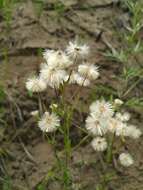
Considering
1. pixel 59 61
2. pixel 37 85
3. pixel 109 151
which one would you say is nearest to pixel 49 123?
pixel 37 85

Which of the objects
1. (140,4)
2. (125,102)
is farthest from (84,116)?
(140,4)

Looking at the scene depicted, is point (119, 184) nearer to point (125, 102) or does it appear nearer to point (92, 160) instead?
point (92, 160)

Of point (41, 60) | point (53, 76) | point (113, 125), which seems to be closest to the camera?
point (53, 76)

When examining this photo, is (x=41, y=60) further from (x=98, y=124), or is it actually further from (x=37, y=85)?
(x=98, y=124)

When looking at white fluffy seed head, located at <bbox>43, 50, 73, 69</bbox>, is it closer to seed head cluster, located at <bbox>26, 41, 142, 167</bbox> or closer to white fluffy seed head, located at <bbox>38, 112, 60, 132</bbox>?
seed head cluster, located at <bbox>26, 41, 142, 167</bbox>

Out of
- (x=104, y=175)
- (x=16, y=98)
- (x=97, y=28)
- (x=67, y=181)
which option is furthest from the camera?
(x=97, y=28)

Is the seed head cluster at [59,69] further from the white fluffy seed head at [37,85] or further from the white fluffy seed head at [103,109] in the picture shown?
the white fluffy seed head at [103,109]

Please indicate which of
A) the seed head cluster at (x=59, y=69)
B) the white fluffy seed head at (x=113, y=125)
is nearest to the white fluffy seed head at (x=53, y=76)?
the seed head cluster at (x=59, y=69)

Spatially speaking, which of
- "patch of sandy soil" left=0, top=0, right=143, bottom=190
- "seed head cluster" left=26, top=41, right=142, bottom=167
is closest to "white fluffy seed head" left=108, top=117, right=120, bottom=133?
"seed head cluster" left=26, top=41, right=142, bottom=167
